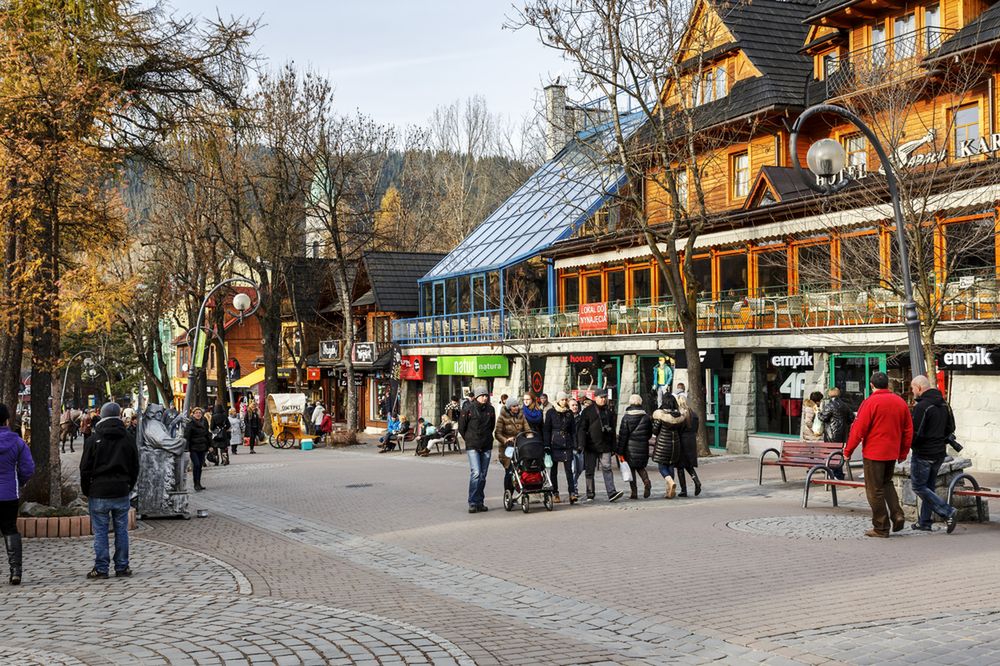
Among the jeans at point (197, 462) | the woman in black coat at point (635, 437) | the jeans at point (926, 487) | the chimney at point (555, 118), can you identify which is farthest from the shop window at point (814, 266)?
the jeans at point (197, 462)

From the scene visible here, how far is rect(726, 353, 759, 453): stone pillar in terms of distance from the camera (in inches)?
1091

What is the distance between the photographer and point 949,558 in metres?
10.8

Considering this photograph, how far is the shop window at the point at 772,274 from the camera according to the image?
93.2 feet

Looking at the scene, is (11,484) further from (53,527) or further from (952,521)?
(952,521)

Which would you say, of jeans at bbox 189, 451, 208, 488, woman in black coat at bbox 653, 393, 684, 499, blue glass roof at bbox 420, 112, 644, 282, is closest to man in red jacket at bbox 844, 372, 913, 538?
woman in black coat at bbox 653, 393, 684, 499

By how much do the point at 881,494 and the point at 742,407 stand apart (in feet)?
51.8

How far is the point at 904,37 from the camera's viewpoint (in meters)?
26.5

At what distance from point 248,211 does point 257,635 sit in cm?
3942

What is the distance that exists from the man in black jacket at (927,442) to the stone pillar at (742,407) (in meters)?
14.9

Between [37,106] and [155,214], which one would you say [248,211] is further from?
[37,106]

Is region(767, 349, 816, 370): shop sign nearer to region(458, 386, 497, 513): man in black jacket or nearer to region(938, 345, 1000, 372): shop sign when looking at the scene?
region(938, 345, 1000, 372): shop sign

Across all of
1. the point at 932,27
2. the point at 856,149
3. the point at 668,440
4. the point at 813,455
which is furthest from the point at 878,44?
the point at 668,440

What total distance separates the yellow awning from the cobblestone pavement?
2040 inches

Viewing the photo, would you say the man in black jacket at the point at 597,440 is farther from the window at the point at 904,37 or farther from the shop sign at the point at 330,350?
the shop sign at the point at 330,350
